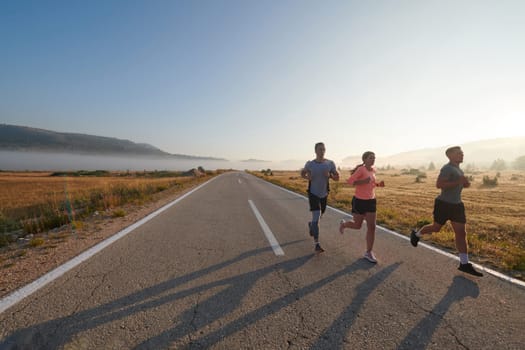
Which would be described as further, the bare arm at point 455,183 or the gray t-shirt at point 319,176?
the gray t-shirt at point 319,176

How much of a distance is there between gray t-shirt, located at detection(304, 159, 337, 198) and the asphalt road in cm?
119

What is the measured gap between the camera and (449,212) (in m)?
3.53

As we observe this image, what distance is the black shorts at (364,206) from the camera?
3.85 m

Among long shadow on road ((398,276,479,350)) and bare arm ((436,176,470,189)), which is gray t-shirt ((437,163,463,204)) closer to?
bare arm ((436,176,470,189))

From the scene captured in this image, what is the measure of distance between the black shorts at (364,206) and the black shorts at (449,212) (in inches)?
41.2

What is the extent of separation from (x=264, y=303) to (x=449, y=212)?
3389mm

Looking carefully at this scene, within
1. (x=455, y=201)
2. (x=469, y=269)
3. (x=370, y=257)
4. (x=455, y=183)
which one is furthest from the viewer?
(x=370, y=257)

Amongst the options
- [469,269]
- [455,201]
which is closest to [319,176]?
[455,201]

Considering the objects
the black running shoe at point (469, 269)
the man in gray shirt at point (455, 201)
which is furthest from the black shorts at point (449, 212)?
the black running shoe at point (469, 269)

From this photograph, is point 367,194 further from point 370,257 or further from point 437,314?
point 437,314

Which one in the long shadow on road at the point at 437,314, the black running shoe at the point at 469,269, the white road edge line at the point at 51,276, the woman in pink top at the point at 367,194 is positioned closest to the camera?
the long shadow on road at the point at 437,314

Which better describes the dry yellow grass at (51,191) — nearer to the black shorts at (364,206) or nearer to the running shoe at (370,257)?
the black shorts at (364,206)

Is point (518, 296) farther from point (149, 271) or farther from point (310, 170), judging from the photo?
point (149, 271)

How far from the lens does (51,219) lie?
245 inches
